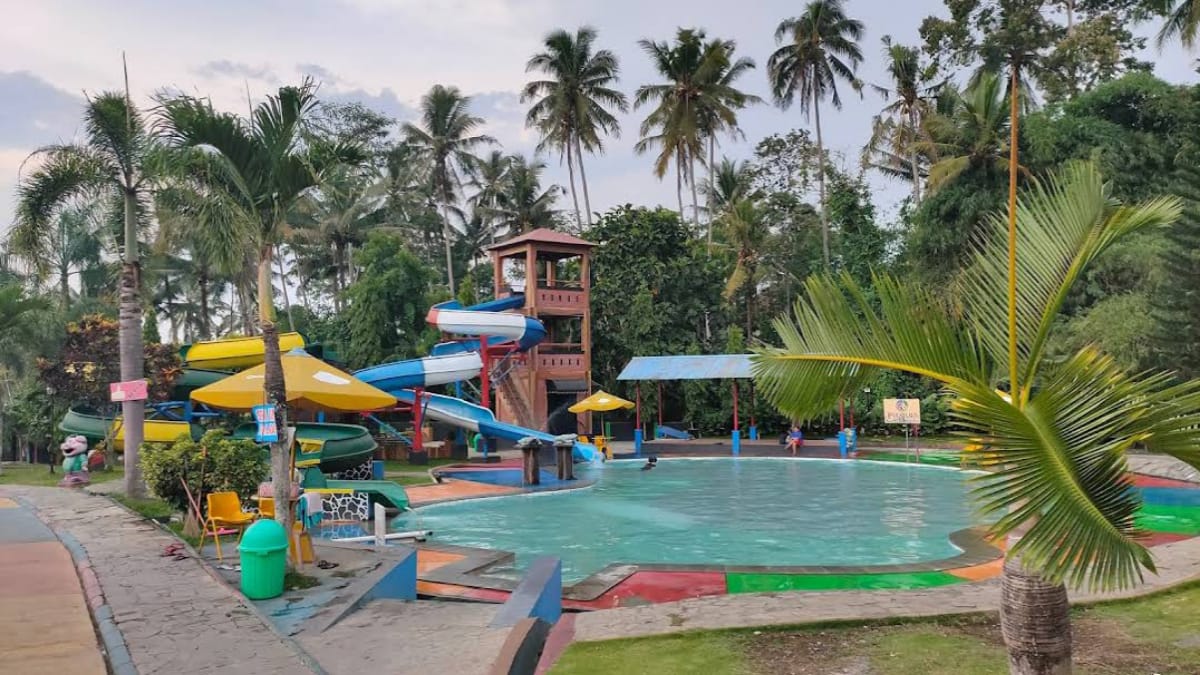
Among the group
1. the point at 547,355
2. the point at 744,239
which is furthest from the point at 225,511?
the point at 744,239

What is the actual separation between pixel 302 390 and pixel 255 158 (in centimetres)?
386

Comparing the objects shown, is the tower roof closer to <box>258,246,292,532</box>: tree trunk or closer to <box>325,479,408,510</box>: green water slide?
<box>325,479,408,510</box>: green water slide

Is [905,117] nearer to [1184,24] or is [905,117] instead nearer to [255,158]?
[1184,24]

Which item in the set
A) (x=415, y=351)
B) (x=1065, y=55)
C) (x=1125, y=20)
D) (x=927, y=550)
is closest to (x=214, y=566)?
(x=927, y=550)

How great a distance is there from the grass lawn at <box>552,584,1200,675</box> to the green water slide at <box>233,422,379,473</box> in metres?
12.0

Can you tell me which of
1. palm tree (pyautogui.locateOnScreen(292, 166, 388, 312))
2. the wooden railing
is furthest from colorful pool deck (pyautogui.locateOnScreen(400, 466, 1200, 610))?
palm tree (pyautogui.locateOnScreen(292, 166, 388, 312))

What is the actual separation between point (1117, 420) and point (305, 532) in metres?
7.49

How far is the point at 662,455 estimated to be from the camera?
84.6 feet

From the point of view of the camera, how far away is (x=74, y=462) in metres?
15.8

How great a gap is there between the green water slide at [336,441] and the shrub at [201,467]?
6.52 metres

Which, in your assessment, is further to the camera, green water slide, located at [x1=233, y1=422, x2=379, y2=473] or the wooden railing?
the wooden railing

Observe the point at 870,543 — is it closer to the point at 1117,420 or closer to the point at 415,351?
the point at 1117,420

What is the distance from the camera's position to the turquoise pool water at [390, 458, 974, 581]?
11.1 metres

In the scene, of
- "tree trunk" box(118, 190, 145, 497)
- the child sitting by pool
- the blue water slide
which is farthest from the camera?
the child sitting by pool
